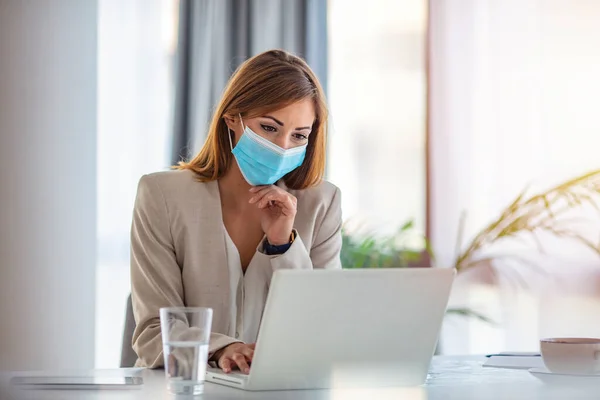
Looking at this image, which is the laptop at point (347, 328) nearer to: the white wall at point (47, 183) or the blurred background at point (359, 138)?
the blurred background at point (359, 138)

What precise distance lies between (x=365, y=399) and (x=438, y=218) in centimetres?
252

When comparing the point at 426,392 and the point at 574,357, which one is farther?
the point at 574,357

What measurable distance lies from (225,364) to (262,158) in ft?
2.01

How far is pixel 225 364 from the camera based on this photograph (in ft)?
4.93

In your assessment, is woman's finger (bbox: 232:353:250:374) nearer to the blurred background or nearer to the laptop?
the laptop

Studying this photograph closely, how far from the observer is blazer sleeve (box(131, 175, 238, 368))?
178cm

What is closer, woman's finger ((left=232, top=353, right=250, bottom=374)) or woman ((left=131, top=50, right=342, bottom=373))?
woman's finger ((left=232, top=353, right=250, bottom=374))

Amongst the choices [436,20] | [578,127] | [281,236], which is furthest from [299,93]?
[436,20]

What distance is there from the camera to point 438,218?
3.76m

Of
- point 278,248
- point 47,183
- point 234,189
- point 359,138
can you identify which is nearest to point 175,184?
point 234,189

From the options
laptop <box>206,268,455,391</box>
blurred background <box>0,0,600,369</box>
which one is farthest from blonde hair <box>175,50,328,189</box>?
blurred background <box>0,0,600,369</box>

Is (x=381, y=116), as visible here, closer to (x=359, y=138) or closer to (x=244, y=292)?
(x=359, y=138)

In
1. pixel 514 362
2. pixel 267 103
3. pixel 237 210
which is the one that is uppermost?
pixel 267 103

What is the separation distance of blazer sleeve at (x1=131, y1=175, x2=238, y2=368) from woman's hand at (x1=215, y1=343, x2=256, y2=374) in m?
0.19
